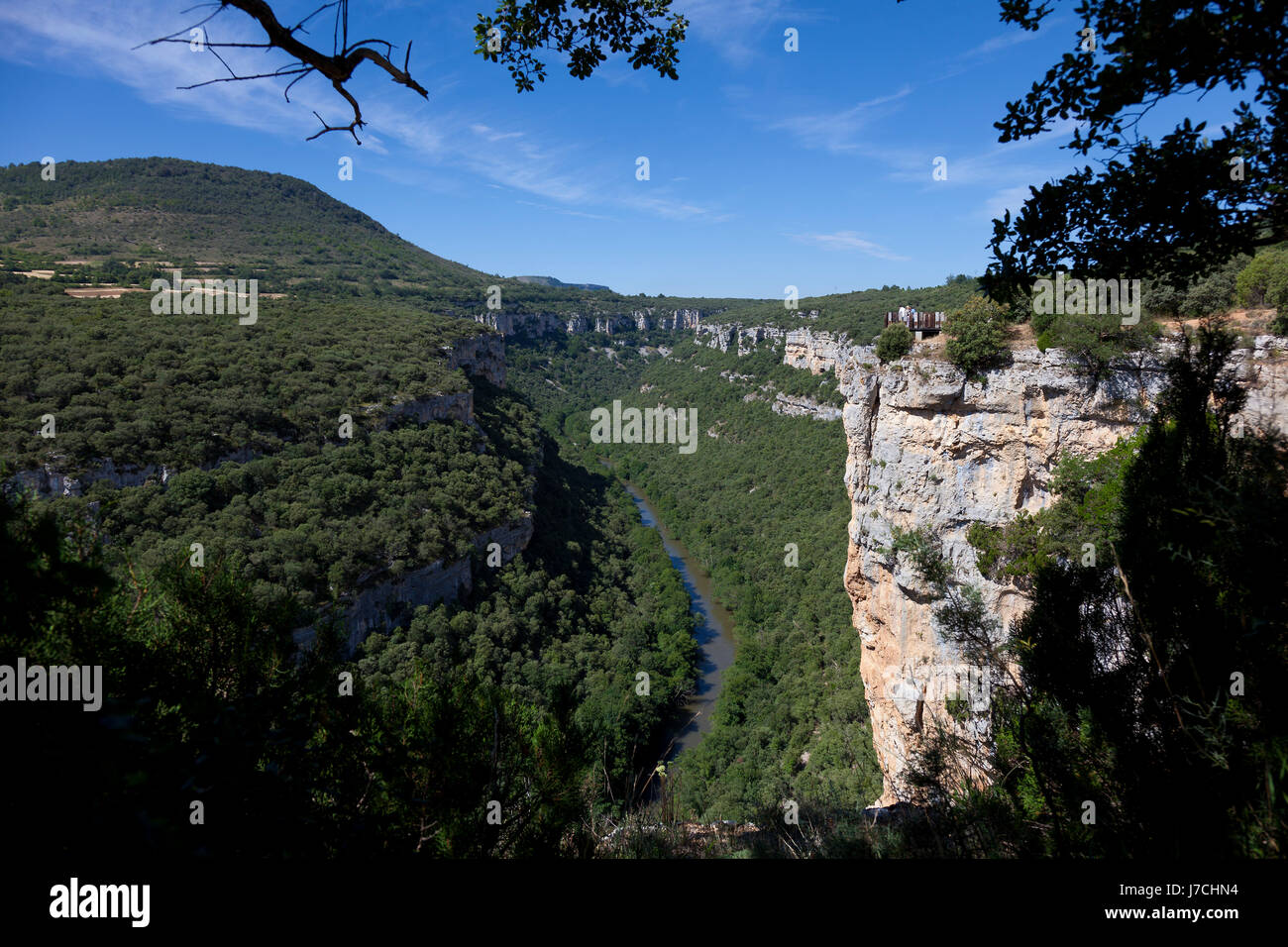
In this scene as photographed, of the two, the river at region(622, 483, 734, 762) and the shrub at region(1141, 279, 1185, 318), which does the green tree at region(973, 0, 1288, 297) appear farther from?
the river at region(622, 483, 734, 762)

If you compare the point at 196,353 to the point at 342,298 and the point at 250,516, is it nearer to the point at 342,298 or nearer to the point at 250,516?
the point at 250,516

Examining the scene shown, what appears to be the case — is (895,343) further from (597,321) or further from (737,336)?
(597,321)

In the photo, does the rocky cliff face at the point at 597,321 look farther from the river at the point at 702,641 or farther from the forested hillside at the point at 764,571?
the river at the point at 702,641

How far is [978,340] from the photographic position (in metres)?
11.9

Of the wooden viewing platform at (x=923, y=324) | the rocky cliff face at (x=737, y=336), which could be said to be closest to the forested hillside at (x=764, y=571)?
the rocky cliff face at (x=737, y=336)

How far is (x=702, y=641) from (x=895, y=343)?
922 inches

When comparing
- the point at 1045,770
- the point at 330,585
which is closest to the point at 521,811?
the point at 1045,770

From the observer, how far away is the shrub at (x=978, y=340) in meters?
11.8

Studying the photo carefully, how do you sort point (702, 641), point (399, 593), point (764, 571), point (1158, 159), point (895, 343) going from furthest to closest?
point (764, 571) → point (702, 641) → point (399, 593) → point (895, 343) → point (1158, 159)

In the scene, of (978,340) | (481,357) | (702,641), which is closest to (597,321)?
(481,357)

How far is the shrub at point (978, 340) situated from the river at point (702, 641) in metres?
18.9

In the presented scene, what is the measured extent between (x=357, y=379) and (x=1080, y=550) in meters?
32.7

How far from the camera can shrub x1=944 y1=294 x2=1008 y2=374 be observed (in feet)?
38.8

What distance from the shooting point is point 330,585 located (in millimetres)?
19531
